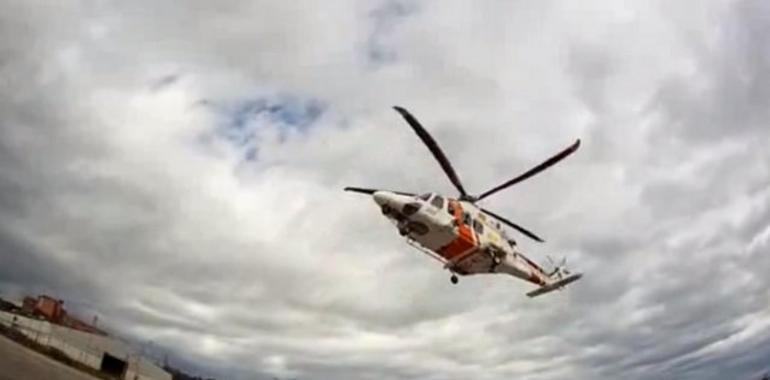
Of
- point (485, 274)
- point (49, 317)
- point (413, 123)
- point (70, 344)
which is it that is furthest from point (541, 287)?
point (49, 317)

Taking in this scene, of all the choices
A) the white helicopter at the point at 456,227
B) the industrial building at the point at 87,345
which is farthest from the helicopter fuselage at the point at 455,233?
the industrial building at the point at 87,345

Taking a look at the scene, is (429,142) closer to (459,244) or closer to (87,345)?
(459,244)

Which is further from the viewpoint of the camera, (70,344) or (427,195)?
(70,344)

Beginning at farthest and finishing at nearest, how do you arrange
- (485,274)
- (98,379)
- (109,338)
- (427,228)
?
1. (109,338)
2. (98,379)
3. (485,274)
4. (427,228)

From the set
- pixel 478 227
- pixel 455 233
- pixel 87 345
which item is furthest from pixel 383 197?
pixel 87 345

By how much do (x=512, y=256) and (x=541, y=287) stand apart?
482 centimetres

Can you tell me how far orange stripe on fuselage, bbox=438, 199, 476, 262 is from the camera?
1426 inches

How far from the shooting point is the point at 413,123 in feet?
105

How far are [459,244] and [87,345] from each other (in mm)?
69779

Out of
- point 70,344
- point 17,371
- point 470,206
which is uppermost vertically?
point 470,206

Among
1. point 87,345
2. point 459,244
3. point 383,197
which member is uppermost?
point 383,197

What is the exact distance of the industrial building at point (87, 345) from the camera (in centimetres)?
7831

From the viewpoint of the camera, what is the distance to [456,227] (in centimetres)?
3572

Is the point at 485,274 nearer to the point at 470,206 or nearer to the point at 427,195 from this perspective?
the point at 470,206
